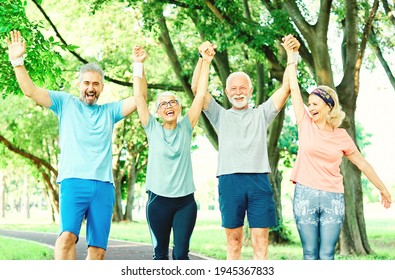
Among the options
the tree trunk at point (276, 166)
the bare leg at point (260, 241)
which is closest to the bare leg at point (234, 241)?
the bare leg at point (260, 241)

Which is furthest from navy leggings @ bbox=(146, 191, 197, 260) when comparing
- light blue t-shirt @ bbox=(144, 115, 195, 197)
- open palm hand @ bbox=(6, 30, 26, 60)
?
open palm hand @ bbox=(6, 30, 26, 60)

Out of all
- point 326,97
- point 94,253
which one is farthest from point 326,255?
point 94,253

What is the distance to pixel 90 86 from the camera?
5.66m

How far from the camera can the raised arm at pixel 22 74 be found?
5.47 metres

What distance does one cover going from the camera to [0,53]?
9477 mm

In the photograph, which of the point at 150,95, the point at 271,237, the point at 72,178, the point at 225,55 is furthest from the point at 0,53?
the point at 150,95

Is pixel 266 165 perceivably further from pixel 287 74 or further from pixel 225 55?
pixel 225 55

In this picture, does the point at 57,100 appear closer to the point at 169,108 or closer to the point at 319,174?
the point at 169,108

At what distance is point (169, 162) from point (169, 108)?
489 mm

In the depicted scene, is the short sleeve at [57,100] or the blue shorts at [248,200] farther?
the short sleeve at [57,100]

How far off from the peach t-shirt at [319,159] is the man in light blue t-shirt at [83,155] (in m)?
1.53

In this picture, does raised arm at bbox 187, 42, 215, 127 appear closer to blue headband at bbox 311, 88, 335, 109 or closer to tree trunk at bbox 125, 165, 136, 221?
blue headband at bbox 311, 88, 335, 109

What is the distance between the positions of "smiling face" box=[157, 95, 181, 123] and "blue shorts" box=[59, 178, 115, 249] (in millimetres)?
783

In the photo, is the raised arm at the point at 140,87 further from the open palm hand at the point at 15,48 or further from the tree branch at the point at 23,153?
the tree branch at the point at 23,153
